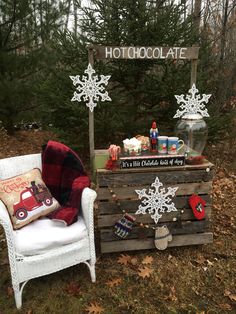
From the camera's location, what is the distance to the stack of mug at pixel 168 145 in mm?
3119

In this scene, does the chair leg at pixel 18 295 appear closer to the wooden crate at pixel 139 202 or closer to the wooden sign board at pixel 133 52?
the wooden crate at pixel 139 202

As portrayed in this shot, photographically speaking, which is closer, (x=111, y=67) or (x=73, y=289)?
(x=73, y=289)

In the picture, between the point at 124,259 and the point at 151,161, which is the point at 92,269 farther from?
the point at 151,161

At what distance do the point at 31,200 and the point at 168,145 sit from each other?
4.89 feet

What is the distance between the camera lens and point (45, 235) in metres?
2.60

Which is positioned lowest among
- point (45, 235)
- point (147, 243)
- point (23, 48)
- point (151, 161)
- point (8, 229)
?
point (147, 243)

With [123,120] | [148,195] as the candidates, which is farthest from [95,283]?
[123,120]

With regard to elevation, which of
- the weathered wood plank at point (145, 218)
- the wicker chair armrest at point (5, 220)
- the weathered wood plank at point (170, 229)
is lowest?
the weathered wood plank at point (170, 229)

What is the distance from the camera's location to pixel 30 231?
2670 millimetres

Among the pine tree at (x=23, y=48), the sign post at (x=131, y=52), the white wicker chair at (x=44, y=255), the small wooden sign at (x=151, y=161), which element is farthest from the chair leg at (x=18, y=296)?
the pine tree at (x=23, y=48)

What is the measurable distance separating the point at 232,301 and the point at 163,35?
427 cm

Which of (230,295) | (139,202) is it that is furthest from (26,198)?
(230,295)

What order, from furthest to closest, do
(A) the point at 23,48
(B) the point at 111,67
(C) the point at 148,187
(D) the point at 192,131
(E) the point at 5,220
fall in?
(A) the point at 23,48, (B) the point at 111,67, (D) the point at 192,131, (C) the point at 148,187, (E) the point at 5,220

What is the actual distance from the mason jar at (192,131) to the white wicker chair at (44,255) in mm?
1393
